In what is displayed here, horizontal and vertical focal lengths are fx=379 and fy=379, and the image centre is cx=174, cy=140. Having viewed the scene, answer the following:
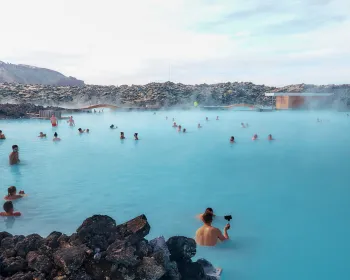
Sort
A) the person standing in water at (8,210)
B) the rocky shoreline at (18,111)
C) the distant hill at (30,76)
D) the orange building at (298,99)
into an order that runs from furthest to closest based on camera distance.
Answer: the distant hill at (30,76), the orange building at (298,99), the rocky shoreline at (18,111), the person standing in water at (8,210)

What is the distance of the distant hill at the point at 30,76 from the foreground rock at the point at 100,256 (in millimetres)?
78892

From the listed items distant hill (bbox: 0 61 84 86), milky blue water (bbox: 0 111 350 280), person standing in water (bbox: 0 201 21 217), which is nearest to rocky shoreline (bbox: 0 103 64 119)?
milky blue water (bbox: 0 111 350 280)

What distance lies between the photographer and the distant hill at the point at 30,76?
7956cm

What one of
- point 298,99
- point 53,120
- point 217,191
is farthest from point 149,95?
point 217,191

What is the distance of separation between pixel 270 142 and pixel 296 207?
9305mm

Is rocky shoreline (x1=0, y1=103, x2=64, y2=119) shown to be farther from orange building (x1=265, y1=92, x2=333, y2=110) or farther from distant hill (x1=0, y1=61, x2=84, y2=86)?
distant hill (x1=0, y1=61, x2=84, y2=86)

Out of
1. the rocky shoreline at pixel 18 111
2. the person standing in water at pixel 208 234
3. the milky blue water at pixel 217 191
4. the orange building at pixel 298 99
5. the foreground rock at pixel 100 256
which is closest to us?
the foreground rock at pixel 100 256

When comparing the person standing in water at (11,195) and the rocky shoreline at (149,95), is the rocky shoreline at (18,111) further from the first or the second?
the person standing in water at (11,195)

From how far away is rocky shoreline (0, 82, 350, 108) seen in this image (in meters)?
42.5

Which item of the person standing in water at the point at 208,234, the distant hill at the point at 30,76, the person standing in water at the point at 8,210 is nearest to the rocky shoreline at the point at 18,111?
the person standing in water at the point at 8,210

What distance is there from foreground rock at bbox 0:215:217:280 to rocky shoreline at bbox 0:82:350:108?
118ft

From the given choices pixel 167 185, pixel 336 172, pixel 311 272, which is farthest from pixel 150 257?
pixel 336 172

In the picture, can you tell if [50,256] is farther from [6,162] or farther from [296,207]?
[6,162]

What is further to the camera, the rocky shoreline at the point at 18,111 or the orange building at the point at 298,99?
the orange building at the point at 298,99
